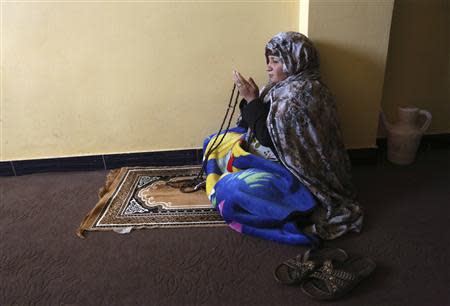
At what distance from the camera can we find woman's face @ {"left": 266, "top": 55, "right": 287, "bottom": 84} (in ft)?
4.58

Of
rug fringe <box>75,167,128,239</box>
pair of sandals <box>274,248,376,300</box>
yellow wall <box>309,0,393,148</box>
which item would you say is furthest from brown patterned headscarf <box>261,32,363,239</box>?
rug fringe <box>75,167,128,239</box>

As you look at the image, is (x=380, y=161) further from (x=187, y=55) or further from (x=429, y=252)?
(x=187, y=55)

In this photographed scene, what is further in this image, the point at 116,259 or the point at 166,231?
the point at 166,231

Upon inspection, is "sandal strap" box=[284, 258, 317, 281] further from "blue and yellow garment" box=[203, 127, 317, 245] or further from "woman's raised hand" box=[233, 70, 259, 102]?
"woman's raised hand" box=[233, 70, 259, 102]

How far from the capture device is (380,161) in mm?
1886

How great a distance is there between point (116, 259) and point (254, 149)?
0.74 metres

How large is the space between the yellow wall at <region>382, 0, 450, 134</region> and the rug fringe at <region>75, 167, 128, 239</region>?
5.22ft

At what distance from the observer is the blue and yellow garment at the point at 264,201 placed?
1265 mm

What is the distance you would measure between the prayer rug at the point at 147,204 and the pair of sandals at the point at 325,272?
393 mm

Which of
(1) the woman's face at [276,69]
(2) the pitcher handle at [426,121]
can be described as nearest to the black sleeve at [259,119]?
(1) the woman's face at [276,69]

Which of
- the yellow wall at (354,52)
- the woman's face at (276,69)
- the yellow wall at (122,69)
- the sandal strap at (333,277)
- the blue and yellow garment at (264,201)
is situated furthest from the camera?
the yellow wall at (122,69)

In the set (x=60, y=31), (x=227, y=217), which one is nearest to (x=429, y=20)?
Result: (x=227, y=217)

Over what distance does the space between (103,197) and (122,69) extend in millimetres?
674

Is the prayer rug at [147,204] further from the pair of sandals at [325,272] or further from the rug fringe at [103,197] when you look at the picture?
the pair of sandals at [325,272]
